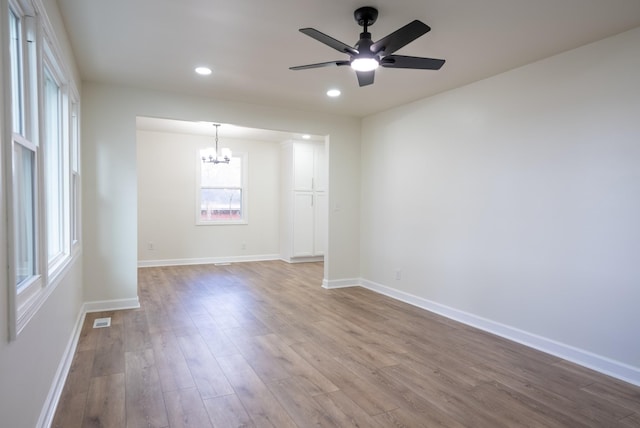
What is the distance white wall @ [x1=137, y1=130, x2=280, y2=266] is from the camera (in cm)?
692

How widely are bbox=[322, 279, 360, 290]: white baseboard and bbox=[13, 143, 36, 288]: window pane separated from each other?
3936 mm

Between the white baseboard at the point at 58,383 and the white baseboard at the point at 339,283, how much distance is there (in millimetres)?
3100

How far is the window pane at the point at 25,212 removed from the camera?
1758mm

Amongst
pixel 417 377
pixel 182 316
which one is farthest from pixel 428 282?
pixel 182 316

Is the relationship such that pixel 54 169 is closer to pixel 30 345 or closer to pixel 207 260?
pixel 30 345

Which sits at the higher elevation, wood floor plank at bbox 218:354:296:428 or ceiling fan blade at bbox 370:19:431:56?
ceiling fan blade at bbox 370:19:431:56

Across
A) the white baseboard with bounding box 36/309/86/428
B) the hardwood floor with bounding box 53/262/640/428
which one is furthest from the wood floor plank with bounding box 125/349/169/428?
the white baseboard with bounding box 36/309/86/428

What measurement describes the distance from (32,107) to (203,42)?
141cm

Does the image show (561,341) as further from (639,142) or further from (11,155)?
(11,155)

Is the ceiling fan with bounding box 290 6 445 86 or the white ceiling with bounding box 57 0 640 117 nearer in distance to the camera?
the ceiling fan with bounding box 290 6 445 86

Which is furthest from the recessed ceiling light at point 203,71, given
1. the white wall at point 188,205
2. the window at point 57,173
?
the white wall at point 188,205

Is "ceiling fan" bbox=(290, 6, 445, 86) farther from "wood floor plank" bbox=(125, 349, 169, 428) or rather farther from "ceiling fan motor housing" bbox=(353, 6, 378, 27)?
"wood floor plank" bbox=(125, 349, 169, 428)

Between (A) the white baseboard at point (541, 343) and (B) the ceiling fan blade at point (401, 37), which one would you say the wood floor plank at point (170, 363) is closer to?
(B) the ceiling fan blade at point (401, 37)

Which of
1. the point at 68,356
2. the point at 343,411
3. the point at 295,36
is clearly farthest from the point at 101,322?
the point at 295,36
